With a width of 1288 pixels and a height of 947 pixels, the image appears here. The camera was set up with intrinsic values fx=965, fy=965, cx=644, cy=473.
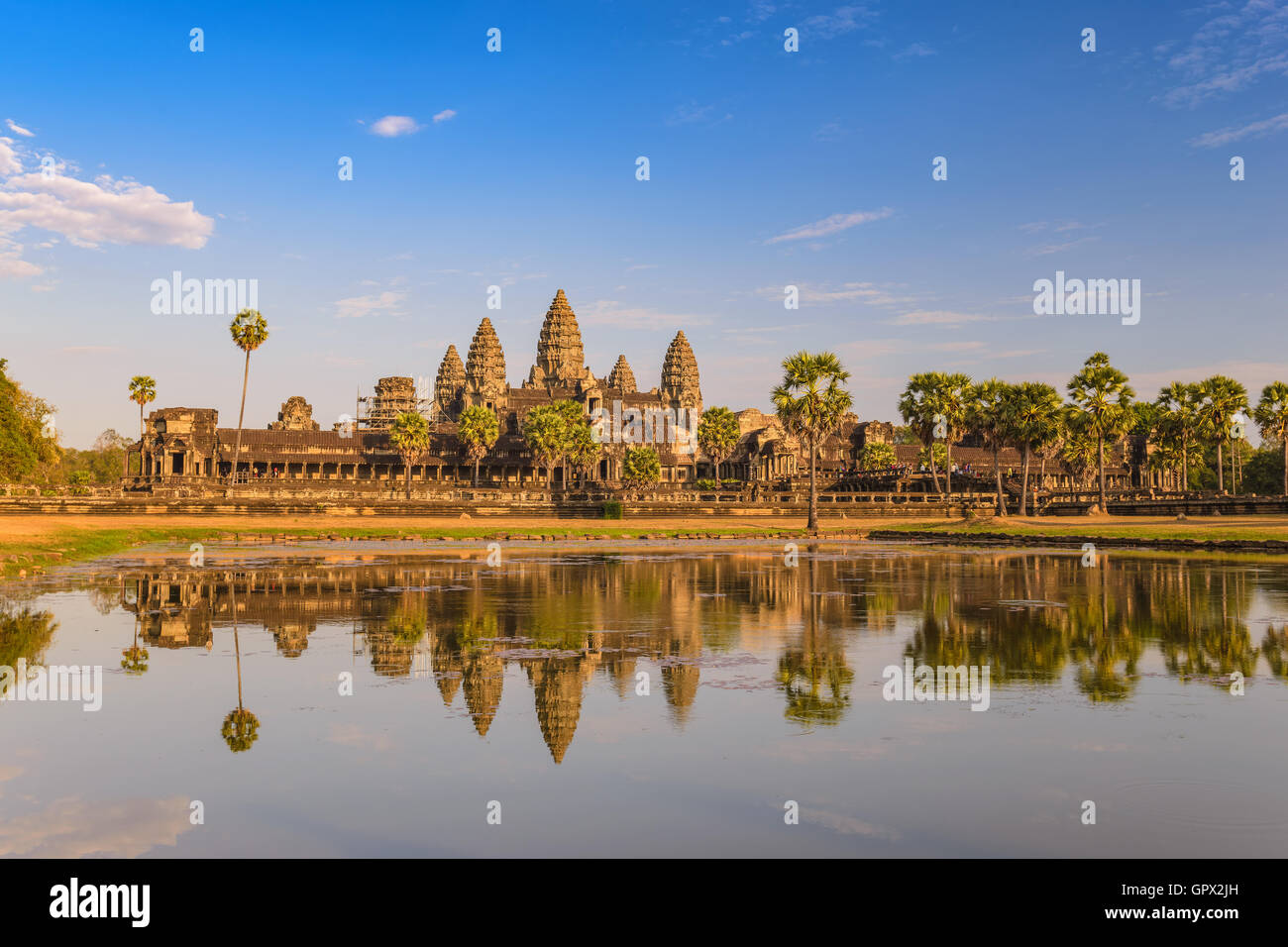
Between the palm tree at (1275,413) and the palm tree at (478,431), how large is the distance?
93320mm

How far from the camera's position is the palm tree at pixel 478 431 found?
453 ft

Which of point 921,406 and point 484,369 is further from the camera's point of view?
point 484,369

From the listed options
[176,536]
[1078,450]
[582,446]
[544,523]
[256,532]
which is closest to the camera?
[176,536]

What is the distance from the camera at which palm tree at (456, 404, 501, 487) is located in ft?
453

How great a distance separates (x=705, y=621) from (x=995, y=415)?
77.7 meters

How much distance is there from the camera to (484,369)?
636ft

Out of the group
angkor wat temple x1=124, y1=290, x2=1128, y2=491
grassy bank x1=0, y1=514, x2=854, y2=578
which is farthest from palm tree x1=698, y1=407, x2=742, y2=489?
grassy bank x1=0, y1=514, x2=854, y2=578

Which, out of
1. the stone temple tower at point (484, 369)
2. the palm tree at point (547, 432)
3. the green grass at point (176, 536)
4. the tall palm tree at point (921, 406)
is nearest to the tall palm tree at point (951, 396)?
the tall palm tree at point (921, 406)

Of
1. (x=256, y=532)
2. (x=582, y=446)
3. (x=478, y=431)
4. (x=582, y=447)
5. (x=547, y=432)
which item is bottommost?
(x=256, y=532)

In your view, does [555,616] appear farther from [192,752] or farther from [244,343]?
[244,343]

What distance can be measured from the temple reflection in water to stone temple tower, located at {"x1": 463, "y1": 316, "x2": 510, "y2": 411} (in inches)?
6257

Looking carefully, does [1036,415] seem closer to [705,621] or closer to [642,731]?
[705,621]

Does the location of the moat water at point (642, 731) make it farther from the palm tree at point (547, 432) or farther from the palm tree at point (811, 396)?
the palm tree at point (547, 432)

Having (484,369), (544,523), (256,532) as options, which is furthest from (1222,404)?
(484,369)
